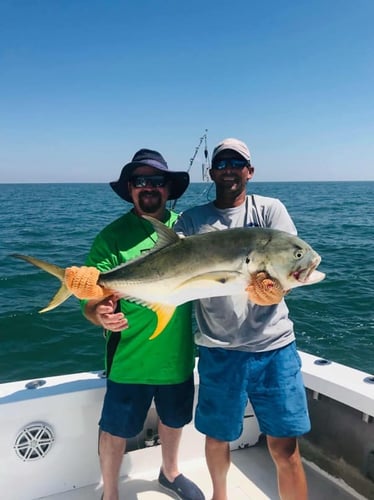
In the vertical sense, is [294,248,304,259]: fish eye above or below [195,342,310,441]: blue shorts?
above

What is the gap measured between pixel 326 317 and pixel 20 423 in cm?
736

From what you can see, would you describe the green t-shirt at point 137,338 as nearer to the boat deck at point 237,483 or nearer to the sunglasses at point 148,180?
the sunglasses at point 148,180

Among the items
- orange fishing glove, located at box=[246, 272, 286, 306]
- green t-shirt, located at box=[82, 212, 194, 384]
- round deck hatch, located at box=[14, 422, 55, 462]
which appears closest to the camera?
orange fishing glove, located at box=[246, 272, 286, 306]

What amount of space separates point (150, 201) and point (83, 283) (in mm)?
838

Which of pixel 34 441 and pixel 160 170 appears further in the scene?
pixel 34 441

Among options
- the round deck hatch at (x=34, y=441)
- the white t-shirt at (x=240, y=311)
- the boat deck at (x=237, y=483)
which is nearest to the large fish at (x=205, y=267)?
the white t-shirt at (x=240, y=311)

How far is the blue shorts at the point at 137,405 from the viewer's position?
9.84 feet

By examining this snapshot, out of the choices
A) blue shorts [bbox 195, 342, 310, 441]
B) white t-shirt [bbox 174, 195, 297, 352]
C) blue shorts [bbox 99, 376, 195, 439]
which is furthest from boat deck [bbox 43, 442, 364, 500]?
white t-shirt [bbox 174, 195, 297, 352]

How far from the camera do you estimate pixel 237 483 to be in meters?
3.62

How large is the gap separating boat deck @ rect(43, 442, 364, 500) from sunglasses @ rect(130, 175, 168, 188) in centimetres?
220

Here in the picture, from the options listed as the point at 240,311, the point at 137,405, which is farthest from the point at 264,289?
the point at 137,405

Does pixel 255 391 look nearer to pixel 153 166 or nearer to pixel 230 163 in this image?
pixel 230 163

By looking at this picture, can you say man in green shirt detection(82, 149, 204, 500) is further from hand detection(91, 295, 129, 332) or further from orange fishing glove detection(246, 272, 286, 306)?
orange fishing glove detection(246, 272, 286, 306)

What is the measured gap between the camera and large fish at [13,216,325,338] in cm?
236
